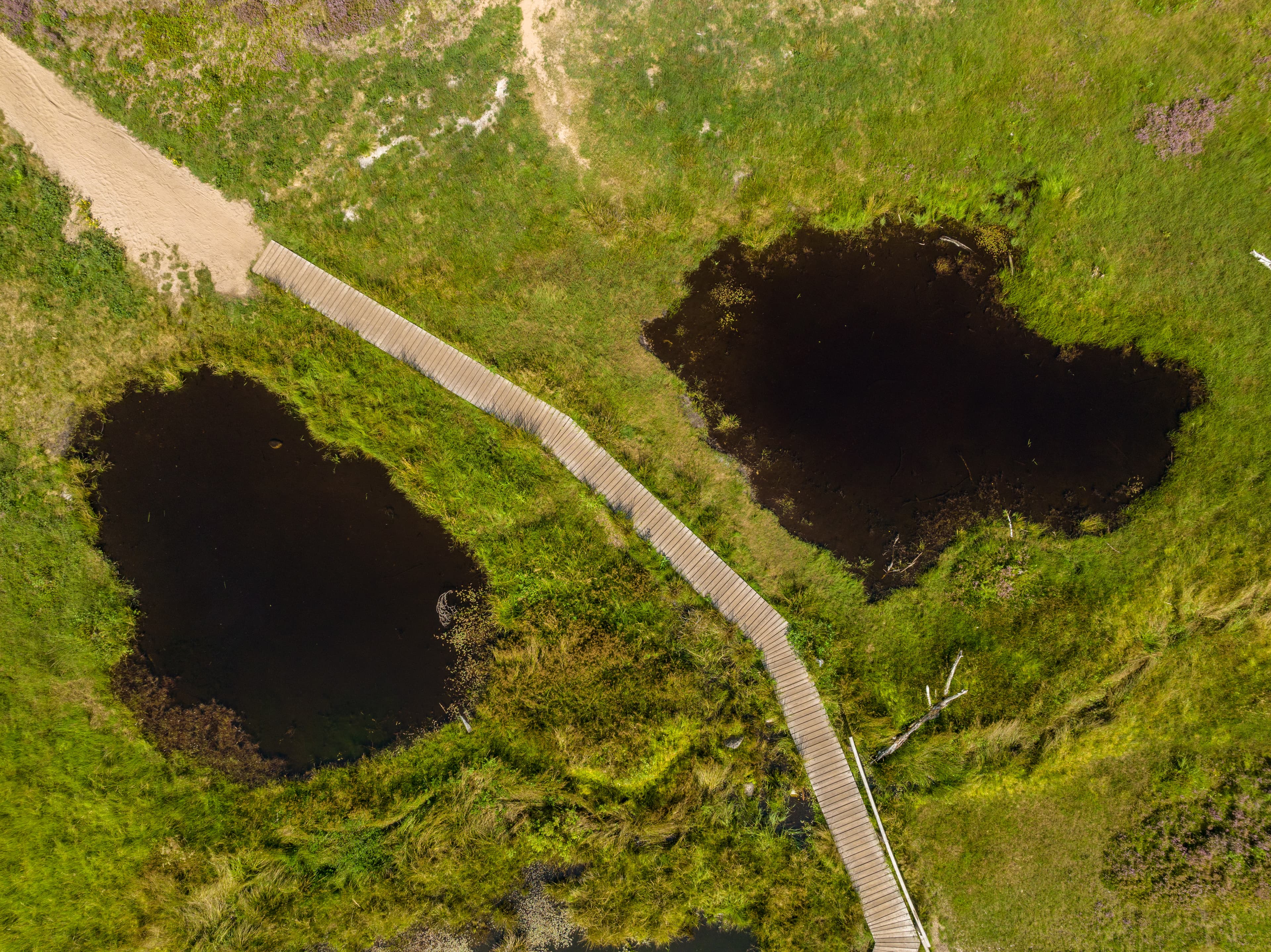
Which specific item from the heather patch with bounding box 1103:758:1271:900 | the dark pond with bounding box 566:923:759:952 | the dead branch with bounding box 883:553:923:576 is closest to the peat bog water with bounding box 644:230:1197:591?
the dead branch with bounding box 883:553:923:576

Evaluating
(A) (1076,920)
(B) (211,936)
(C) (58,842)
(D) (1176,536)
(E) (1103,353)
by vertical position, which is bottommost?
(B) (211,936)

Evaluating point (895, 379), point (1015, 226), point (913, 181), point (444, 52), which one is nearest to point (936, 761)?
point (895, 379)

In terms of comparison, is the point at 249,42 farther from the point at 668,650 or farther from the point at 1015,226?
the point at 1015,226

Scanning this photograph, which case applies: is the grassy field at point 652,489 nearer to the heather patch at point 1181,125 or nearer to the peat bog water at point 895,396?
the heather patch at point 1181,125

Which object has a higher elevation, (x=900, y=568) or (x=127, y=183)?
(x=127, y=183)

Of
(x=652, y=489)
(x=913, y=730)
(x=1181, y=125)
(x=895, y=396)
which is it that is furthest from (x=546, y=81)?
(x=913, y=730)

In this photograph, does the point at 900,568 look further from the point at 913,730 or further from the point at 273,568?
the point at 273,568
